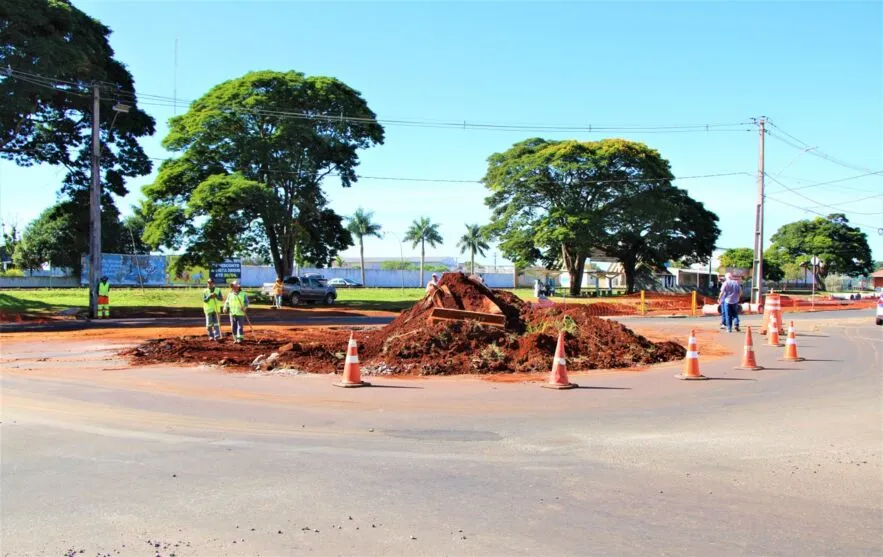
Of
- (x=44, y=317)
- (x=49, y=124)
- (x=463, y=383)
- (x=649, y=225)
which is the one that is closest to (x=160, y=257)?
(x=49, y=124)

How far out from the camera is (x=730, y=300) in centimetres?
1983

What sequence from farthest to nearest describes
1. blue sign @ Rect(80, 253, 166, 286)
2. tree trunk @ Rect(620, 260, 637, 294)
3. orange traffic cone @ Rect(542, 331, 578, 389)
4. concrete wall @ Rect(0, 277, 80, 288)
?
concrete wall @ Rect(0, 277, 80, 288), tree trunk @ Rect(620, 260, 637, 294), blue sign @ Rect(80, 253, 166, 286), orange traffic cone @ Rect(542, 331, 578, 389)

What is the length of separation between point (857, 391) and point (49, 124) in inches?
1321

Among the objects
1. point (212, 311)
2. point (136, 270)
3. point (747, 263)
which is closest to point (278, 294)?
point (212, 311)

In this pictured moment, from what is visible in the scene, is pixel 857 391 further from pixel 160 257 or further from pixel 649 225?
pixel 160 257

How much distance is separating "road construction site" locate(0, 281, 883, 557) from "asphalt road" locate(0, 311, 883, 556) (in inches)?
1.0

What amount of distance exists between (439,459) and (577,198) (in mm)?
46512

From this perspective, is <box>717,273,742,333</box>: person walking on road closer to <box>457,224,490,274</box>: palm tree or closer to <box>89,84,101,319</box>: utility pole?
<box>89,84,101,319</box>: utility pole

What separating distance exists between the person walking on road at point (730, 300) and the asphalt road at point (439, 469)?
8845 mm

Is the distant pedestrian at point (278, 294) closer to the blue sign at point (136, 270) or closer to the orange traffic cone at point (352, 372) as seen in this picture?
the blue sign at point (136, 270)

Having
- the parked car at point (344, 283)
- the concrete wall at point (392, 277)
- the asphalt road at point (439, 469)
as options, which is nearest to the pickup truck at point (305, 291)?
the asphalt road at point (439, 469)

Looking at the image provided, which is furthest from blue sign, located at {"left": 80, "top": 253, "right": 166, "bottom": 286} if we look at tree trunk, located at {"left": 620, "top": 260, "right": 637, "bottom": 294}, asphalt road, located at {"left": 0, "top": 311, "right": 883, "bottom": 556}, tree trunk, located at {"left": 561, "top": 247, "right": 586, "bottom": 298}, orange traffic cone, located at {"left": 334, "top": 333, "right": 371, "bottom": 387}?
orange traffic cone, located at {"left": 334, "top": 333, "right": 371, "bottom": 387}

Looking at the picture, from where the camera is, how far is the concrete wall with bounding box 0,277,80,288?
61.2 m

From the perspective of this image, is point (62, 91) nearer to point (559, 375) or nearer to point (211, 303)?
point (211, 303)
